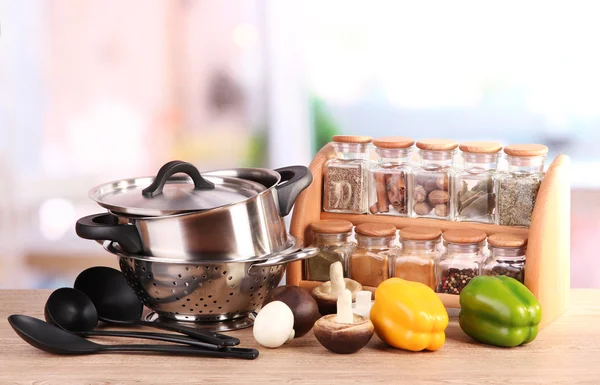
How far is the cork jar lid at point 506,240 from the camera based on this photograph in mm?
1396

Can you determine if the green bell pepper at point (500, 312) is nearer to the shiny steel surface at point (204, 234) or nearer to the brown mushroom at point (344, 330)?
the brown mushroom at point (344, 330)

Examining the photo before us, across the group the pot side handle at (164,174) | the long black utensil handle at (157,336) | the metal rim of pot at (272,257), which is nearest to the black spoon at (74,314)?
the long black utensil handle at (157,336)

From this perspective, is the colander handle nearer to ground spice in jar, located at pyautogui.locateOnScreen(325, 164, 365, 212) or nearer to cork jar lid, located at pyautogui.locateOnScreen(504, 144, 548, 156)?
ground spice in jar, located at pyautogui.locateOnScreen(325, 164, 365, 212)

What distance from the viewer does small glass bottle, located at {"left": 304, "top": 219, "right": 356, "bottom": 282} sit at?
153 cm

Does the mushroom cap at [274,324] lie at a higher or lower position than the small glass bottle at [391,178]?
lower

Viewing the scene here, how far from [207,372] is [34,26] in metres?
1.95

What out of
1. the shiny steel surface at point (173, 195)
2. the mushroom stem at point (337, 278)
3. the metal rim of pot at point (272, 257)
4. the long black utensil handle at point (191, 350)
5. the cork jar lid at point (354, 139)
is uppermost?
the cork jar lid at point (354, 139)

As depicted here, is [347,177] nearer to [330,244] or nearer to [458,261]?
[330,244]

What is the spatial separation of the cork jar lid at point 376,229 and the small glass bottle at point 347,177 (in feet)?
0.21

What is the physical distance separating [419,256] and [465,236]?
0.09m

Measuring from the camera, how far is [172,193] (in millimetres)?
1375

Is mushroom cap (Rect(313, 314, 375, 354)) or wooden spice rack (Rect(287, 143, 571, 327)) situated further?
wooden spice rack (Rect(287, 143, 571, 327))

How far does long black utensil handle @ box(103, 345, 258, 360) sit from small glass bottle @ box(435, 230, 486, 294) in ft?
1.30

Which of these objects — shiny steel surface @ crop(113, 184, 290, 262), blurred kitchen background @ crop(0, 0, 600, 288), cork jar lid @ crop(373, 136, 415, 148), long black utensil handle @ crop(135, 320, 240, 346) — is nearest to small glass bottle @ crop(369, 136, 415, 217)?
cork jar lid @ crop(373, 136, 415, 148)
